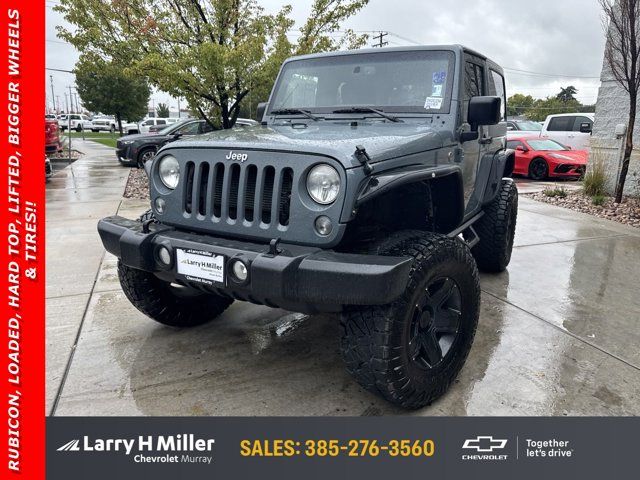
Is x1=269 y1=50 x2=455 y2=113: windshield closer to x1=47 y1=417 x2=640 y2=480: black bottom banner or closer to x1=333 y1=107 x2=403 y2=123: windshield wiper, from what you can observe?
x1=333 y1=107 x2=403 y2=123: windshield wiper

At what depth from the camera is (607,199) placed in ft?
28.1

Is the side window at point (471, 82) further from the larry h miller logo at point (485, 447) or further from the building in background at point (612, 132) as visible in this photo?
the building in background at point (612, 132)

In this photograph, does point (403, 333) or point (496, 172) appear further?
point (496, 172)

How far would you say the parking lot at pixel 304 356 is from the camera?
2.51 metres

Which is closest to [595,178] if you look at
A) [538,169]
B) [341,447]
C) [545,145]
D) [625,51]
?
[625,51]

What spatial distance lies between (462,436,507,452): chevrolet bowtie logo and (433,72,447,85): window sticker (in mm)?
2144

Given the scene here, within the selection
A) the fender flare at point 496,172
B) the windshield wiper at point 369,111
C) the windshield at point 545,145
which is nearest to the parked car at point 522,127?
the windshield at point 545,145

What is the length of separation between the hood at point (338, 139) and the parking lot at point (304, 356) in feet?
4.23

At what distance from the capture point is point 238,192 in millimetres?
2324

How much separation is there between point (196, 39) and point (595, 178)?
7.71 meters

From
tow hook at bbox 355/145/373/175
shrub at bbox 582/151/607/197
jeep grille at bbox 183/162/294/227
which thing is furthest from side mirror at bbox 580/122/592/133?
jeep grille at bbox 183/162/294/227

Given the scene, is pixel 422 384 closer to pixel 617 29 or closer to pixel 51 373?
pixel 51 373

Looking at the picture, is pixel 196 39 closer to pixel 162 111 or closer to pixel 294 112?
pixel 294 112

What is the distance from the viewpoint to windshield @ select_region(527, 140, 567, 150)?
12344mm
